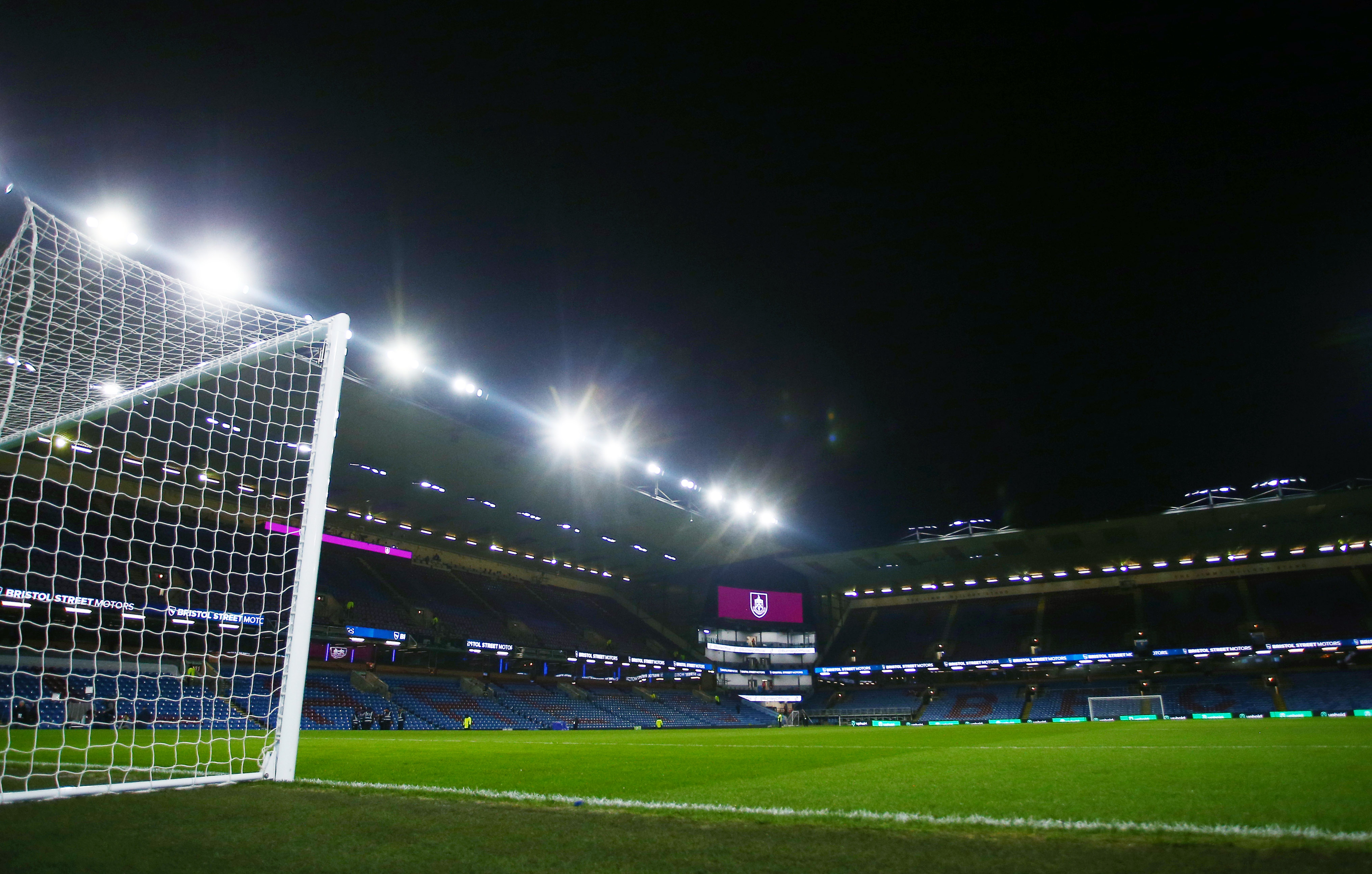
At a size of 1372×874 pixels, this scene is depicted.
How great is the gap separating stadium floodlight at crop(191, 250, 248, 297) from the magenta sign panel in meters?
33.7

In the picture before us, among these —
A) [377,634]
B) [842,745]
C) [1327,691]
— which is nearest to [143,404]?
[842,745]

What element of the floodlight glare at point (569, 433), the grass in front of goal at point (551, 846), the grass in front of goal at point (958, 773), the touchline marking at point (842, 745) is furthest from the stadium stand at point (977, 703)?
the grass in front of goal at point (551, 846)

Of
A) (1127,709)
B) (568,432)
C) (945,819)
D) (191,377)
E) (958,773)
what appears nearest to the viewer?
(945,819)

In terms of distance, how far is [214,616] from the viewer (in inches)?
776

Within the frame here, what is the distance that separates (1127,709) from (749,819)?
125 ft

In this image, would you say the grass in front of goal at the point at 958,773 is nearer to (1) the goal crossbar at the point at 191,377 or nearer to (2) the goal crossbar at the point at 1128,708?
(1) the goal crossbar at the point at 191,377

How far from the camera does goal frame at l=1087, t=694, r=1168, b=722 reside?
1259 inches


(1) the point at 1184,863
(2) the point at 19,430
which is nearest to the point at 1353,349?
(1) the point at 1184,863

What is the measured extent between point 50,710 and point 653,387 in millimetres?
16579

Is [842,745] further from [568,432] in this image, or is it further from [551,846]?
[568,432]

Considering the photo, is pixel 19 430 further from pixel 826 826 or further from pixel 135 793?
pixel 826 826

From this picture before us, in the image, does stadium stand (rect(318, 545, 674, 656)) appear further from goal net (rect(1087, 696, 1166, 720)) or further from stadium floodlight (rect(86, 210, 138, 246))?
goal net (rect(1087, 696, 1166, 720))

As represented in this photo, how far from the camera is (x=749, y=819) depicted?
361 cm

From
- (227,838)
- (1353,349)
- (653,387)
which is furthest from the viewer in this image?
(653,387)
